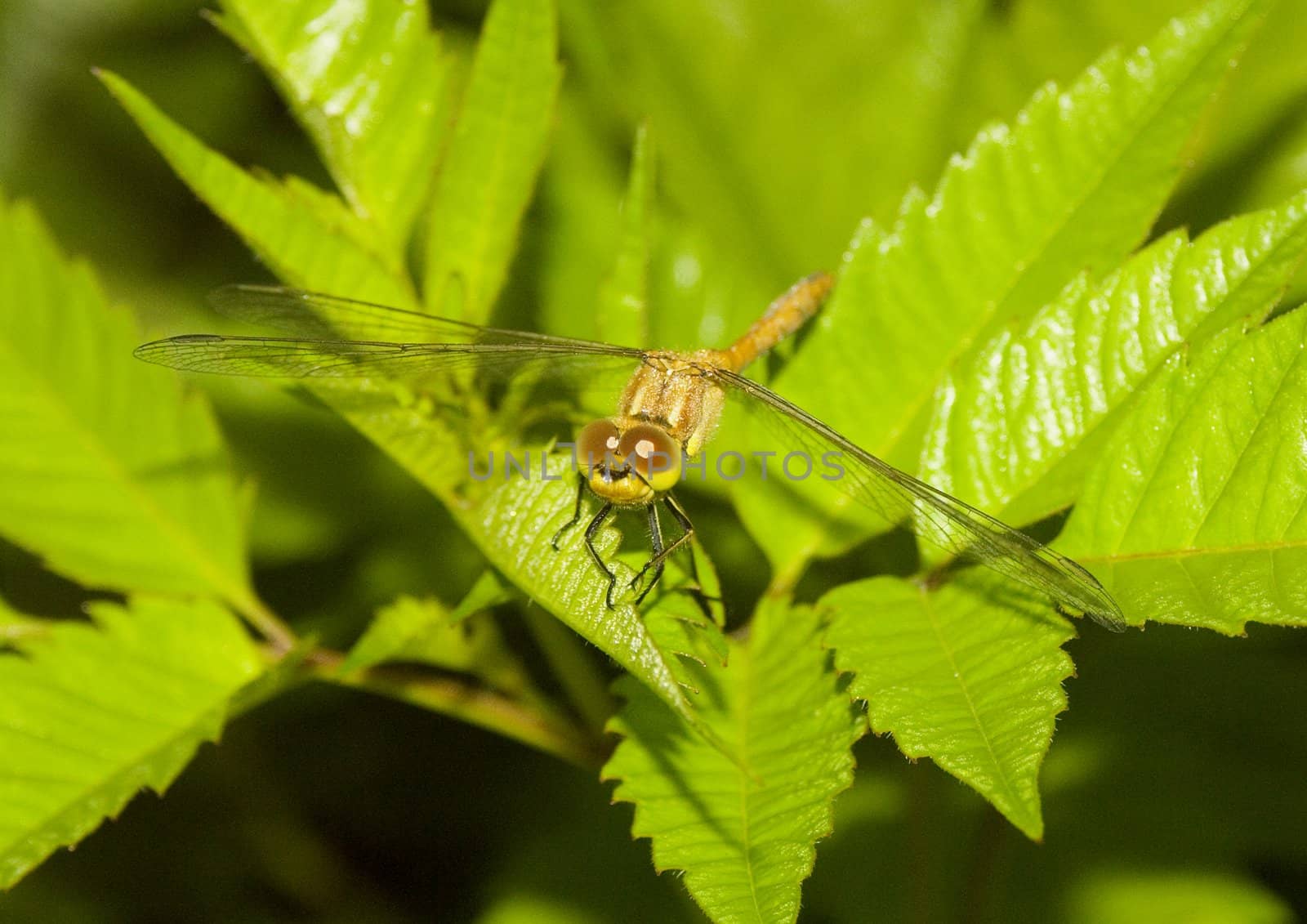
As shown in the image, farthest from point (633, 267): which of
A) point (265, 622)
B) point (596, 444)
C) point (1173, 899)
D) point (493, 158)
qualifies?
point (1173, 899)

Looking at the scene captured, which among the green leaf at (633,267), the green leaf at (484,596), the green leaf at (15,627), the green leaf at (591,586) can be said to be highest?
the green leaf at (633,267)

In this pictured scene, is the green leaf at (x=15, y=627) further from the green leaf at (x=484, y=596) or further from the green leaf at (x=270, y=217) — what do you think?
the green leaf at (x=484, y=596)

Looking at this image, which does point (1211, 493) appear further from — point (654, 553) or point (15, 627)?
point (15, 627)

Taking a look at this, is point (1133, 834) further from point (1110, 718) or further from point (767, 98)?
point (767, 98)

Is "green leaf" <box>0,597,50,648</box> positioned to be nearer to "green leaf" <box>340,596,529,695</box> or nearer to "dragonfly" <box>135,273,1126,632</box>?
"dragonfly" <box>135,273,1126,632</box>

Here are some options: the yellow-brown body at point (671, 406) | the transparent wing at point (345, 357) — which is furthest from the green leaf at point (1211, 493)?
the transparent wing at point (345, 357)

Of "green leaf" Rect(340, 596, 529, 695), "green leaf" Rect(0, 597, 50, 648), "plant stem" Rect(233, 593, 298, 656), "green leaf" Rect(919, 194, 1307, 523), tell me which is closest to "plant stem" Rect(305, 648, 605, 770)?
"green leaf" Rect(340, 596, 529, 695)

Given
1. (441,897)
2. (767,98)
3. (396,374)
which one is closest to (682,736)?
(396,374)
